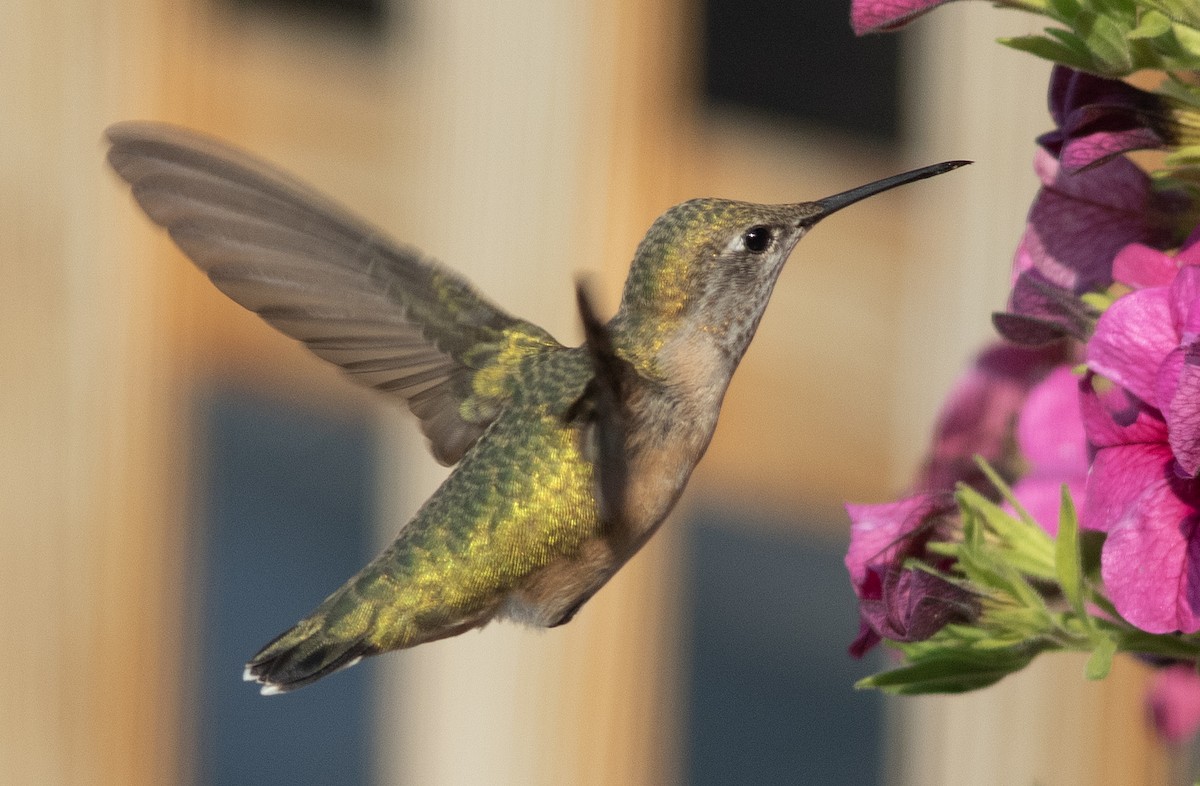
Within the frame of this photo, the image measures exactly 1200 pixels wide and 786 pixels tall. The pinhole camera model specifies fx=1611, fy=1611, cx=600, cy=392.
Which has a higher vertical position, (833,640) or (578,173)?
(578,173)

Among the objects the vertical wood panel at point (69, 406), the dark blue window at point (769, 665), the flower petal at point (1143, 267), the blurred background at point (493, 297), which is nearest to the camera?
the flower petal at point (1143, 267)

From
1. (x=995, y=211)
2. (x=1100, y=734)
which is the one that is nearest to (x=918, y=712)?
(x=1100, y=734)

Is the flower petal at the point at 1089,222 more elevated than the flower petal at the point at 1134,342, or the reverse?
the flower petal at the point at 1089,222

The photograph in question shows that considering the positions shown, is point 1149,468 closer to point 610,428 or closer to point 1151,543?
point 1151,543

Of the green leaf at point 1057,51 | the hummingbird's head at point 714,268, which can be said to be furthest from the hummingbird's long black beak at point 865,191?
the green leaf at point 1057,51

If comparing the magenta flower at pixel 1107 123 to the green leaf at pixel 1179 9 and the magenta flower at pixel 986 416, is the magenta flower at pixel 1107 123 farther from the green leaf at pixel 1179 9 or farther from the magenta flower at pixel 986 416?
the magenta flower at pixel 986 416

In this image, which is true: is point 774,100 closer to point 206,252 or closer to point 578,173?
point 578,173

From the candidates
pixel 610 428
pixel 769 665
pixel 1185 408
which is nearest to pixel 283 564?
pixel 769 665
